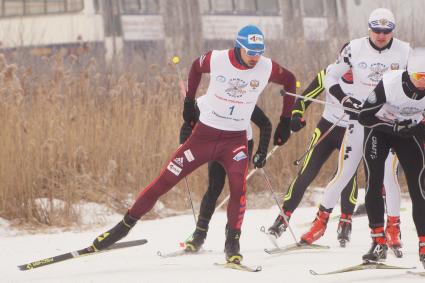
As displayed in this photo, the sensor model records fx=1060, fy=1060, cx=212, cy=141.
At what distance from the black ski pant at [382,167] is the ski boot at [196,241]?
1.96 m

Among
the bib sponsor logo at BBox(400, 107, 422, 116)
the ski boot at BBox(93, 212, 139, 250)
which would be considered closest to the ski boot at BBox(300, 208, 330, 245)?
the ski boot at BBox(93, 212, 139, 250)

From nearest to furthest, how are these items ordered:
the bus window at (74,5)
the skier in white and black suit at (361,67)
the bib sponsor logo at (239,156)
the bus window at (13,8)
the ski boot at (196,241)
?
the bib sponsor logo at (239,156), the skier in white and black suit at (361,67), the ski boot at (196,241), the bus window at (13,8), the bus window at (74,5)

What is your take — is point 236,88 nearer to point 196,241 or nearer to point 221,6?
point 196,241

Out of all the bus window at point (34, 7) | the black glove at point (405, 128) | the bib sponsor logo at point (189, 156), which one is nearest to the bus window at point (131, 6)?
the bus window at point (34, 7)

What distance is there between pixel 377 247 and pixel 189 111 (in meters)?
2.02

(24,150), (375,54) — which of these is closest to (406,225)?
(375,54)

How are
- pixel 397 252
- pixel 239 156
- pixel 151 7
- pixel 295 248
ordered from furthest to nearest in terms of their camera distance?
pixel 151 7, pixel 295 248, pixel 397 252, pixel 239 156

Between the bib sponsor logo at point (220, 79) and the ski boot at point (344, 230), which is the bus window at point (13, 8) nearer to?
the ski boot at point (344, 230)

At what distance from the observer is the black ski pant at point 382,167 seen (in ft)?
25.9

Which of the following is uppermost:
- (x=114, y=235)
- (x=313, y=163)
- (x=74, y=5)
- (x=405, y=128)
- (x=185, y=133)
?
(x=74, y=5)

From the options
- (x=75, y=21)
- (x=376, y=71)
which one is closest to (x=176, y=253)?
(x=376, y=71)

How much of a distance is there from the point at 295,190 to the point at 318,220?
349 mm

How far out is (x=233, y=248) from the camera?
855 centimetres

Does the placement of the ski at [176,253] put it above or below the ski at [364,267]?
below
